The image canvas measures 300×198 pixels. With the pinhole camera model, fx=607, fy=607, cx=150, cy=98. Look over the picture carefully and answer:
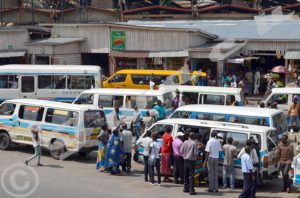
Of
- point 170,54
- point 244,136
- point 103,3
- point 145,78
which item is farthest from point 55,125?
point 103,3

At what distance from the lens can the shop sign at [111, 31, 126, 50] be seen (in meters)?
35.2

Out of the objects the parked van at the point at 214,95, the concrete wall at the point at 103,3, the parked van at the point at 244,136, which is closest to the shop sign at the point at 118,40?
the parked van at the point at 214,95

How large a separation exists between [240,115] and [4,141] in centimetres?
770

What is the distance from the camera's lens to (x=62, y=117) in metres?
18.5

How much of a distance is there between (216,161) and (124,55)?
20.8 metres

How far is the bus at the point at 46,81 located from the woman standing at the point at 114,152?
431 inches

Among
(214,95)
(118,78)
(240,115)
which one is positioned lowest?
(240,115)

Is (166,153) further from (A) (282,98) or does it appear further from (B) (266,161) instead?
(A) (282,98)

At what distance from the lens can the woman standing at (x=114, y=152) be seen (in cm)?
1673

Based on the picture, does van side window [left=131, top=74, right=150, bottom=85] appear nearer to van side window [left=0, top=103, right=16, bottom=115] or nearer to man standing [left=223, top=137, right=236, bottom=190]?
van side window [left=0, top=103, right=16, bottom=115]

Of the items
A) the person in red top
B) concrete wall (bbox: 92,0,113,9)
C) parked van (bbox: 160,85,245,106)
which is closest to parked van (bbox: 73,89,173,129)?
parked van (bbox: 160,85,245,106)

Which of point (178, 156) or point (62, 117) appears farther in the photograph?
point (62, 117)

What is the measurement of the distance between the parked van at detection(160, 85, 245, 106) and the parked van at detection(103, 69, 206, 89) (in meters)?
5.74

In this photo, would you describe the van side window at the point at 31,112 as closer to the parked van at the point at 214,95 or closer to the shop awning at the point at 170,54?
the parked van at the point at 214,95
